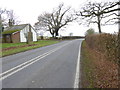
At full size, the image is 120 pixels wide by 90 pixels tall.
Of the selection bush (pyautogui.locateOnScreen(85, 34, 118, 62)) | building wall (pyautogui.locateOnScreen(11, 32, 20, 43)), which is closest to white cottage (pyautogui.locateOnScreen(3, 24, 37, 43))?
building wall (pyautogui.locateOnScreen(11, 32, 20, 43))

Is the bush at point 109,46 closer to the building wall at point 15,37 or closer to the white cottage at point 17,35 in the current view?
the white cottage at point 17,35

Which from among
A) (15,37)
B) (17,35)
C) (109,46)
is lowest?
(109,46)

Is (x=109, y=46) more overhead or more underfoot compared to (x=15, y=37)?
more underfoot

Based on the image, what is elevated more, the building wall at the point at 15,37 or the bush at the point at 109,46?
the building wall at the point at 15,37

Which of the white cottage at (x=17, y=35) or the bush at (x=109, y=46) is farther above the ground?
the white cottage at (x=17, y=35)

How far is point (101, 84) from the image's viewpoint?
14.9ft

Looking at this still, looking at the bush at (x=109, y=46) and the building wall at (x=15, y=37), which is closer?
the bush at (x=109, y=46)

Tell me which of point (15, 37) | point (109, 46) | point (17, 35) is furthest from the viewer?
point (17, 35)

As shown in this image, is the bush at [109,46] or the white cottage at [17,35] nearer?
the bush at [109,46]

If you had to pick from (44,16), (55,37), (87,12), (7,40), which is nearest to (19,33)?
(7,40)

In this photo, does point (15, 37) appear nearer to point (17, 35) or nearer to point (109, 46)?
point (17, 35)

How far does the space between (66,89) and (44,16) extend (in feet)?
155

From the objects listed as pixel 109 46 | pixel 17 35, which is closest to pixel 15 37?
pixel 17 35

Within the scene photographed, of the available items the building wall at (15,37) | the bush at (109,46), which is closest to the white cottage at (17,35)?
the building wall at (15,37)
